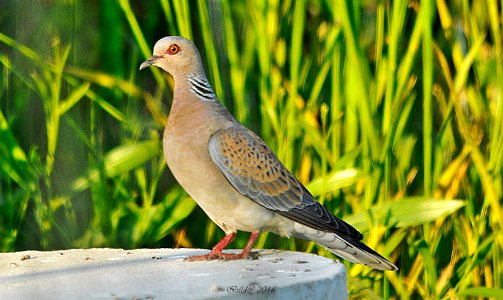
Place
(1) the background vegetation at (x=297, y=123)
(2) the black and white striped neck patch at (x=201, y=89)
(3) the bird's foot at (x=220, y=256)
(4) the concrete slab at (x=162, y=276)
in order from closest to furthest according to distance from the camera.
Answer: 1. (4) the concrete slab at (x=162, y=276)
2. (3) the bird's foot at (x=220, y=256)
3. (2) the black and white striped neck patch at (x=201, y=89)
4. (1) the background vegetation at (x=297, y=123)

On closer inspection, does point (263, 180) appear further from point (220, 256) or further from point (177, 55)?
point (177, 55)

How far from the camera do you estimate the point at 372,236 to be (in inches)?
82.6

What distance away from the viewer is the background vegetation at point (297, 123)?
82.5 inches

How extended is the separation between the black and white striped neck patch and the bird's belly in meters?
0.10

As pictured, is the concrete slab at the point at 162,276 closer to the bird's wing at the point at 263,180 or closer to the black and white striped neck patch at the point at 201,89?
the bird's wing at the point at 263,180

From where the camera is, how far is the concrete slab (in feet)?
4.83

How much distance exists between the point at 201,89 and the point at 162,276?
1.43 feet

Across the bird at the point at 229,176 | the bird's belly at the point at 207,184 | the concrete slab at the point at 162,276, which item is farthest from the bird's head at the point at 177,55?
the concrete slab at the point at 162,276

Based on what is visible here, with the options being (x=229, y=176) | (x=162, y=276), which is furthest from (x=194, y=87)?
(x=162, y=276)

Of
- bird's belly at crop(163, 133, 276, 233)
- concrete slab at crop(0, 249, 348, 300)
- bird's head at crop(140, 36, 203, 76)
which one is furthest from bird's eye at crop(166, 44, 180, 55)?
concrete slab at crop(0, 249, 348, 300)

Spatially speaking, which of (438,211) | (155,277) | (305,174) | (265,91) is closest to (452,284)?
(438,211)

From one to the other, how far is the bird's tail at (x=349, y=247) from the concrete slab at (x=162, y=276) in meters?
0.06

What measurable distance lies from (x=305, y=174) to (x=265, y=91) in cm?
21

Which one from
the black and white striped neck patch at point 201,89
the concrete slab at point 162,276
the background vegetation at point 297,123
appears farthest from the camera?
the background vegetation at point 297,123
